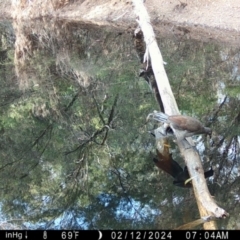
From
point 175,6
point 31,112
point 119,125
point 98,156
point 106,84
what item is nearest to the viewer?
point 98,156

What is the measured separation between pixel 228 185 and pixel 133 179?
1498 millimetres

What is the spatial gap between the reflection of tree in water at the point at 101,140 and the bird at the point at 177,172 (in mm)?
91

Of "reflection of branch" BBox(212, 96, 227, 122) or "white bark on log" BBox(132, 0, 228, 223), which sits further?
"reflection of branch" BBox(212, 96, 227, 122)

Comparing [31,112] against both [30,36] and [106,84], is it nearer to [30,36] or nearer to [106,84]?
[106,84]

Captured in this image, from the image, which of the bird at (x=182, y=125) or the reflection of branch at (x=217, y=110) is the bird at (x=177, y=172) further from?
the reflection of branch at (x=217, y=110)

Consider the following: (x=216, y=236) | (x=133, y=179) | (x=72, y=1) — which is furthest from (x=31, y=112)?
(x=72, y=1)

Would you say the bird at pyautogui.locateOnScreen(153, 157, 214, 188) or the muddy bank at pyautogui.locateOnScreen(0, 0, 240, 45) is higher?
the muddy bank at pyautogui.locateOnScreen(0, 0, 240, 45)

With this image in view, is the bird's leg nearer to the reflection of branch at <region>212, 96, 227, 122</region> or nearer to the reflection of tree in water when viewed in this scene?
the reflection of tree in water

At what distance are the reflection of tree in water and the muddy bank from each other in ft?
4.78

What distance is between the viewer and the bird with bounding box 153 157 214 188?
7732mm

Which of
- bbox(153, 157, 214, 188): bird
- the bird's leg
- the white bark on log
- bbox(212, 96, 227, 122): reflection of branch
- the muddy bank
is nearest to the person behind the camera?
the white bark on log

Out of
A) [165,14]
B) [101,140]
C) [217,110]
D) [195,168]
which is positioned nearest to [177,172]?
[195,168]

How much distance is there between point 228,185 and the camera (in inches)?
317

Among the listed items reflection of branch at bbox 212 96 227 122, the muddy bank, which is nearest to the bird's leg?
reflection of branch at bbox 212 96 227 122
